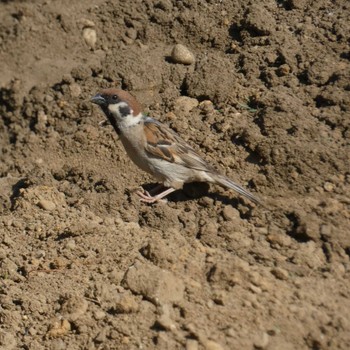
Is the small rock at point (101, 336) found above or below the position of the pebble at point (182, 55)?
below

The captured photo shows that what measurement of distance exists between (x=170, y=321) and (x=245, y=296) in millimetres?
601

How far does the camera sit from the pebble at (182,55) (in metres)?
7.88

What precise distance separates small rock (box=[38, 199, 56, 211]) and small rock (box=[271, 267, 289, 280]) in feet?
8.40

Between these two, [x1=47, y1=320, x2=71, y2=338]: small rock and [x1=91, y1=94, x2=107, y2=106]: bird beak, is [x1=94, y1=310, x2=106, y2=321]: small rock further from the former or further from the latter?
[x1=91, y1=94, x2=107, y2=106]: bird beak

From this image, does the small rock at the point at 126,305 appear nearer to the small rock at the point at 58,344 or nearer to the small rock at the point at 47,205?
the small rock at the point at 58,344

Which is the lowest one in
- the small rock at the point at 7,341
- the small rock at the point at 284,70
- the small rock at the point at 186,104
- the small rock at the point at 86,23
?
the small rock at the point at 7,341

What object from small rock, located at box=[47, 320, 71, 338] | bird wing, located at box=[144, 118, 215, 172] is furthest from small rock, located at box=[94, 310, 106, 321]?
bird wing, located at box=[144, 118, 215, 172]

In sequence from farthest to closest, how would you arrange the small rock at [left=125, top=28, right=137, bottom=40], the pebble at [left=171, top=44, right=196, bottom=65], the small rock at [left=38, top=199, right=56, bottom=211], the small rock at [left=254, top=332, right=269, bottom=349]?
the small rock at [left=125, top=28, right=137, bottom=40] → the pebble at [left=171, top=44, right=196, bottom=65] → the small rock at [left=38, top=199, right=56, bottom=211] → the small rock at [left=254, top=332, right=269, bottom=349]

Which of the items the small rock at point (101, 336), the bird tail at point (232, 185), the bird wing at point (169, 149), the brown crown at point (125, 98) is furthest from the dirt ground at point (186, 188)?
the brown crown at point (125, 98)

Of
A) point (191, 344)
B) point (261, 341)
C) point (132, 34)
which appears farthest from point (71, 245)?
point (132, 34)

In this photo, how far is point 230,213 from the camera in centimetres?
609

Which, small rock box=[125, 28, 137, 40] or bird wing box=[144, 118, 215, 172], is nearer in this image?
bird wing box=[144, 118, 215, 172]

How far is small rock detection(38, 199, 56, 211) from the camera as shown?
22.6 ft

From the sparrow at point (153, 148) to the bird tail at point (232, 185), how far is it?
176 mm
